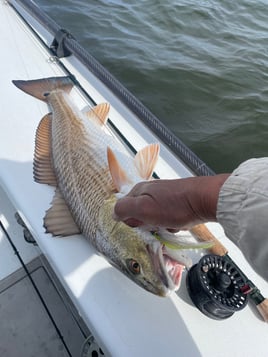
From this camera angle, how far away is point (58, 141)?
7.47 ft

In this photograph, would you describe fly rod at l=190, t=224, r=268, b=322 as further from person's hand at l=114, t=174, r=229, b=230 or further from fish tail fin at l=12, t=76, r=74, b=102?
fish tail fin at l=12, t=76, r=74, b=102

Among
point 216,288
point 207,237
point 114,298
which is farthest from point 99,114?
point 216,288

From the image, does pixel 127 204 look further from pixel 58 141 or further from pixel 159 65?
pixel 159 65

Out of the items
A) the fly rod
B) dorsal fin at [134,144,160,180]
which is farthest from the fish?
the fly rod

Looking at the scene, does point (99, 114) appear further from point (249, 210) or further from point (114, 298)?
point (249, 210)

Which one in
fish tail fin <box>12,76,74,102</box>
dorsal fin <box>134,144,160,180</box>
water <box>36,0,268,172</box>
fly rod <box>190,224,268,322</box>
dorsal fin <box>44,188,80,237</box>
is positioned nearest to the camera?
fly rod <box>190,224,268,322</box>

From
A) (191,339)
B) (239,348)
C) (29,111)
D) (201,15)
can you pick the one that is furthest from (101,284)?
(201,15)

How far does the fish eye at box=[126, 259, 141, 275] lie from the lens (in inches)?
62.6

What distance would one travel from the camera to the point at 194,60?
5.39 m

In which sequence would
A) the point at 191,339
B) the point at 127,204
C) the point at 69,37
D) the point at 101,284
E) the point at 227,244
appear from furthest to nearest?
the point at 69,37 < the point at 227,244 < the point at 101,284 < the point at 191,339 < the point at 127,204

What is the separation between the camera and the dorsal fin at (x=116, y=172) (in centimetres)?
179

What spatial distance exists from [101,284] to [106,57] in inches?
172

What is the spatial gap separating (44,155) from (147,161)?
28.9 inches

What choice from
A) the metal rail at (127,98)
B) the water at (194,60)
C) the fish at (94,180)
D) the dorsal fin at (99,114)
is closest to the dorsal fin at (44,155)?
the fish at (94,180)
